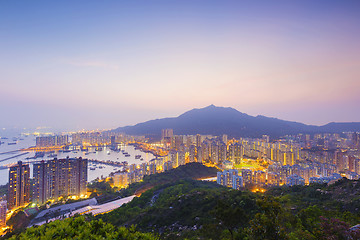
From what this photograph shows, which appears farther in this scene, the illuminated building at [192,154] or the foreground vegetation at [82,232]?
the illuminated building at [192,154]

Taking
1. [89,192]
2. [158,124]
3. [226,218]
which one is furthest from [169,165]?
[158,124]

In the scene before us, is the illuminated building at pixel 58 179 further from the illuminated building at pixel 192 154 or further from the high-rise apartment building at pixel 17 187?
the illuminated building at pixel 192 154

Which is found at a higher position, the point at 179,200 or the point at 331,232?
the point at 331,232

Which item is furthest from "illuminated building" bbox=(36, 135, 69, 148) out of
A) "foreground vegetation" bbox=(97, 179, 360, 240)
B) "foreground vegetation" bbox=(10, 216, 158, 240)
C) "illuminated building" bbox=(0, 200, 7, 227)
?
"foreground vegetation" bbox=(10, 216, 158, 240)

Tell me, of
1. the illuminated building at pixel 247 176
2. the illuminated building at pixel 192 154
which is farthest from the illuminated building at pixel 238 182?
the illuminated building at pixel 192 154

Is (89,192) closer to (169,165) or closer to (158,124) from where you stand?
(169,165)

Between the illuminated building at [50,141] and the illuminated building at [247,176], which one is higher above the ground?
the illuminated building at [50,141]
